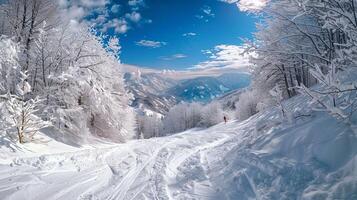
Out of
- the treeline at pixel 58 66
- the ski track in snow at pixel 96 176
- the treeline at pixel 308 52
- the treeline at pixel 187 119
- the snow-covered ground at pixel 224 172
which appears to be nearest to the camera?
the treeline at pixel 308 52

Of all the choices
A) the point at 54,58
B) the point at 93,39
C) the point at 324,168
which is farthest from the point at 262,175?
the point at 93,39

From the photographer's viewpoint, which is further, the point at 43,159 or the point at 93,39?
the point at 93,39

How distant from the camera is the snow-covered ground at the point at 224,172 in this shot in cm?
487

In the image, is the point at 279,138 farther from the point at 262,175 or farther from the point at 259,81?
the point at 259,81

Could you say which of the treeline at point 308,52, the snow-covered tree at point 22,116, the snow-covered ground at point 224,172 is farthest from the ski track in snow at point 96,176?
the treeline at point 308,52

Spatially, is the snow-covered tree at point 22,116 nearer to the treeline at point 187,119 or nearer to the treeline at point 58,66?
the treeline at point 58,66

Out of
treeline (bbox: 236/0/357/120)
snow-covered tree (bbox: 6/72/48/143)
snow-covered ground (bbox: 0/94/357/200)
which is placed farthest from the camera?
snow-covered tree (bbox: 6/72/48/143)

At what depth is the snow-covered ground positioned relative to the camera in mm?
4871

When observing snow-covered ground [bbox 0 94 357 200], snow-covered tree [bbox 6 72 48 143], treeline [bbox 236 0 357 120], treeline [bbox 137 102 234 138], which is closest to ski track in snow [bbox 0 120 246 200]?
snow-covered ground [bbox 0 94 357 200]

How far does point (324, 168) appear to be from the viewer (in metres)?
4.90

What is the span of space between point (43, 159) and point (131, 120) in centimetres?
1759

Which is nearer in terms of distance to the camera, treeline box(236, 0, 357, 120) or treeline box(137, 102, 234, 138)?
treeline box(236, 0, 357, 120)

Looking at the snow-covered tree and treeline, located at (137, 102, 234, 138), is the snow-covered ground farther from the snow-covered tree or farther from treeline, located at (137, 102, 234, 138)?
treeline, located at (137, 102, 234, 138)

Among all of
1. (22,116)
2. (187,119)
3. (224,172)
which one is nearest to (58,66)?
(22,116)
